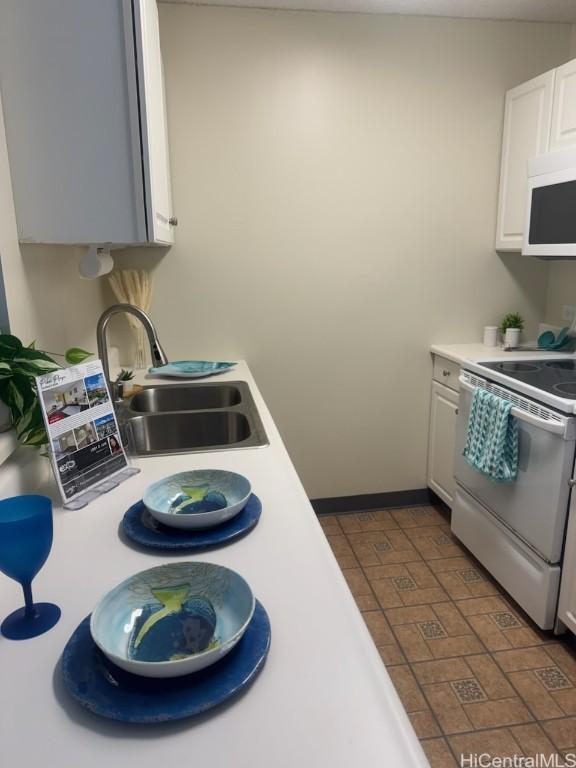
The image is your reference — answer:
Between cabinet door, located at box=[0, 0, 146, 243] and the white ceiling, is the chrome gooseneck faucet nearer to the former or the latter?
cabinet door, located at box=[0, 0, 146, 243]

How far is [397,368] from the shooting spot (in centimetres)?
294

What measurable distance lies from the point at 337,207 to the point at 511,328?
1086 mm

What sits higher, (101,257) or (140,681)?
(101,257)

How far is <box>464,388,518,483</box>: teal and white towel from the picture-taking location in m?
2.09

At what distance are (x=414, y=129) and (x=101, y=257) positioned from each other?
177 cm

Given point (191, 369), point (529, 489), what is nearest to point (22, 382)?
point (191, 369)

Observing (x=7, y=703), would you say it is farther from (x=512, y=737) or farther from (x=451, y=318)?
(x=451, y=318)

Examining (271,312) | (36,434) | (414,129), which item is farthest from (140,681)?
(414,129)

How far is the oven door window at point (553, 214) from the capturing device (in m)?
2.20

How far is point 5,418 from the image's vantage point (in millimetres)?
1232

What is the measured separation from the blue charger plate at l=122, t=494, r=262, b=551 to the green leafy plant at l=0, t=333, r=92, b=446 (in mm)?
284

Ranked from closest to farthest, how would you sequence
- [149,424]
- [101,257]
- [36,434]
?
1. [36,434]
2. [101,257]
3. [149,424]

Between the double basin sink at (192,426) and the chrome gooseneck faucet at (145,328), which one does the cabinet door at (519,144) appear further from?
the chrome gooseneck faucet at (145,328)

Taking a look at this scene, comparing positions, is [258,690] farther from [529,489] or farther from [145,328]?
[529,489]
